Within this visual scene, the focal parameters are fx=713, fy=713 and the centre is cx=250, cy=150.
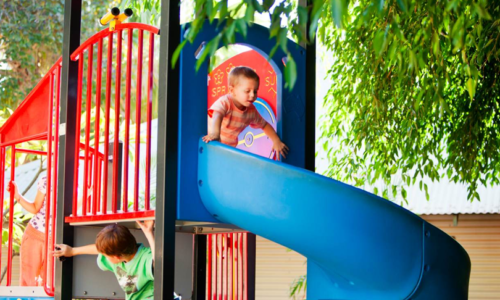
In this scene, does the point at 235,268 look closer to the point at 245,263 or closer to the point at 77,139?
the point at 245,263

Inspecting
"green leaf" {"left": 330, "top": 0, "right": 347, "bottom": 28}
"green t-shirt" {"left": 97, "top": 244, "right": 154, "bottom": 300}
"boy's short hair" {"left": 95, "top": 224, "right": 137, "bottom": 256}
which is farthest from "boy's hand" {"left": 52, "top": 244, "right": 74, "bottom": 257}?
"green leaf" {"left": 330, "top": 0, "right": 347, "bottom": 28}

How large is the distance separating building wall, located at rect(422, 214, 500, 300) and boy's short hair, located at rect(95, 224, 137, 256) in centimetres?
969

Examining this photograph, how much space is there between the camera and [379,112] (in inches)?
245

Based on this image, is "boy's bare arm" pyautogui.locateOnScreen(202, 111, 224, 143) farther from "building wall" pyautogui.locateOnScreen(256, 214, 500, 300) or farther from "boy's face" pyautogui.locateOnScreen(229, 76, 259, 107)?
"building wall" pyautogui.locateOnScreen(256, 214, 500, 300)

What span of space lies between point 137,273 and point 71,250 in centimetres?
52

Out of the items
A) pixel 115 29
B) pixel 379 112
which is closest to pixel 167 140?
pixel 115 29

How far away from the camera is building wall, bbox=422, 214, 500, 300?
513 inches

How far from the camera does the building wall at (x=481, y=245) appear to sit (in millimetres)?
13039

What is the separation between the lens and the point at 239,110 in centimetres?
476

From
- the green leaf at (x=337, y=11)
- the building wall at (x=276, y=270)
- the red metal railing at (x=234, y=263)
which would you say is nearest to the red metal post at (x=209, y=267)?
the red metal railing at (x=234, y=263)

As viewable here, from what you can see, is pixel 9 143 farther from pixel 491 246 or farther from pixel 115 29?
pixel 491 246

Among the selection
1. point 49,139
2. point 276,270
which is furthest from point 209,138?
point 276,270

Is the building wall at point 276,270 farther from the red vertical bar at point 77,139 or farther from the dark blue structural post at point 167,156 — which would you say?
the dark blue structural post at point 167,156

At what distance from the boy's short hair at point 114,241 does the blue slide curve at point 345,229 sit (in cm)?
70
